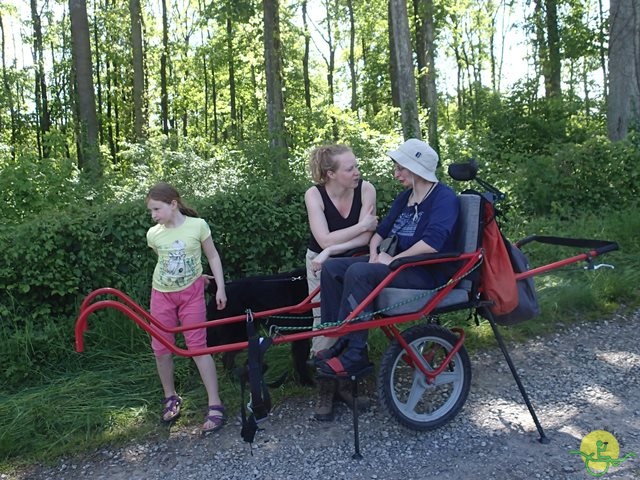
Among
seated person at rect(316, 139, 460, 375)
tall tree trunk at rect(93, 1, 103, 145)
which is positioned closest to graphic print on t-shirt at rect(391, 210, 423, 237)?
seated person at rect(316, 139, 460, 375)

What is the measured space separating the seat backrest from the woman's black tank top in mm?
737

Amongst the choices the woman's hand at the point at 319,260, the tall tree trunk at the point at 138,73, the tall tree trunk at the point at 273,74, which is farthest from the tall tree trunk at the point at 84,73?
the woman's hand at the point at 319,260

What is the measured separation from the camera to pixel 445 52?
36.6 meters

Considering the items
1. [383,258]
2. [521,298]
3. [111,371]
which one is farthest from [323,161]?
[111,371]

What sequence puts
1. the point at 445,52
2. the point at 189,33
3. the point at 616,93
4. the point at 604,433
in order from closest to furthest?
the point at 604,433 < the point at 616,93 < the point at 189,33 < the point at 445,52

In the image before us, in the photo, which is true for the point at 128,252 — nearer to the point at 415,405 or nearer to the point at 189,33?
the point at 415,405

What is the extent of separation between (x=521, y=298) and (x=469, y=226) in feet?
1.94

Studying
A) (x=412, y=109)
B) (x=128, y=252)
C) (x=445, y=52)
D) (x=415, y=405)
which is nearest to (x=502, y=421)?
(x=415, y=405)

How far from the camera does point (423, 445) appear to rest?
339 centimetres

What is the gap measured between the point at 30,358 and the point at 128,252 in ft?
3.78

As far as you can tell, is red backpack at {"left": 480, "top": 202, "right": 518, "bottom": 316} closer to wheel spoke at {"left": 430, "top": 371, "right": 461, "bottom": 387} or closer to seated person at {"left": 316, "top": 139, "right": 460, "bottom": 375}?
seated person at {"left": 316, "top": 139, "right": 460, "bottom": 375}

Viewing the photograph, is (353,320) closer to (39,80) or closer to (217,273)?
(217,273)

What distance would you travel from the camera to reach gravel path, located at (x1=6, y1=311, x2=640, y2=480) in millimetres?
3137

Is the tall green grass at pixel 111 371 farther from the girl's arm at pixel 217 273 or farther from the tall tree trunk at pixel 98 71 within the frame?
the tall tree trunk at pixel 98 71
